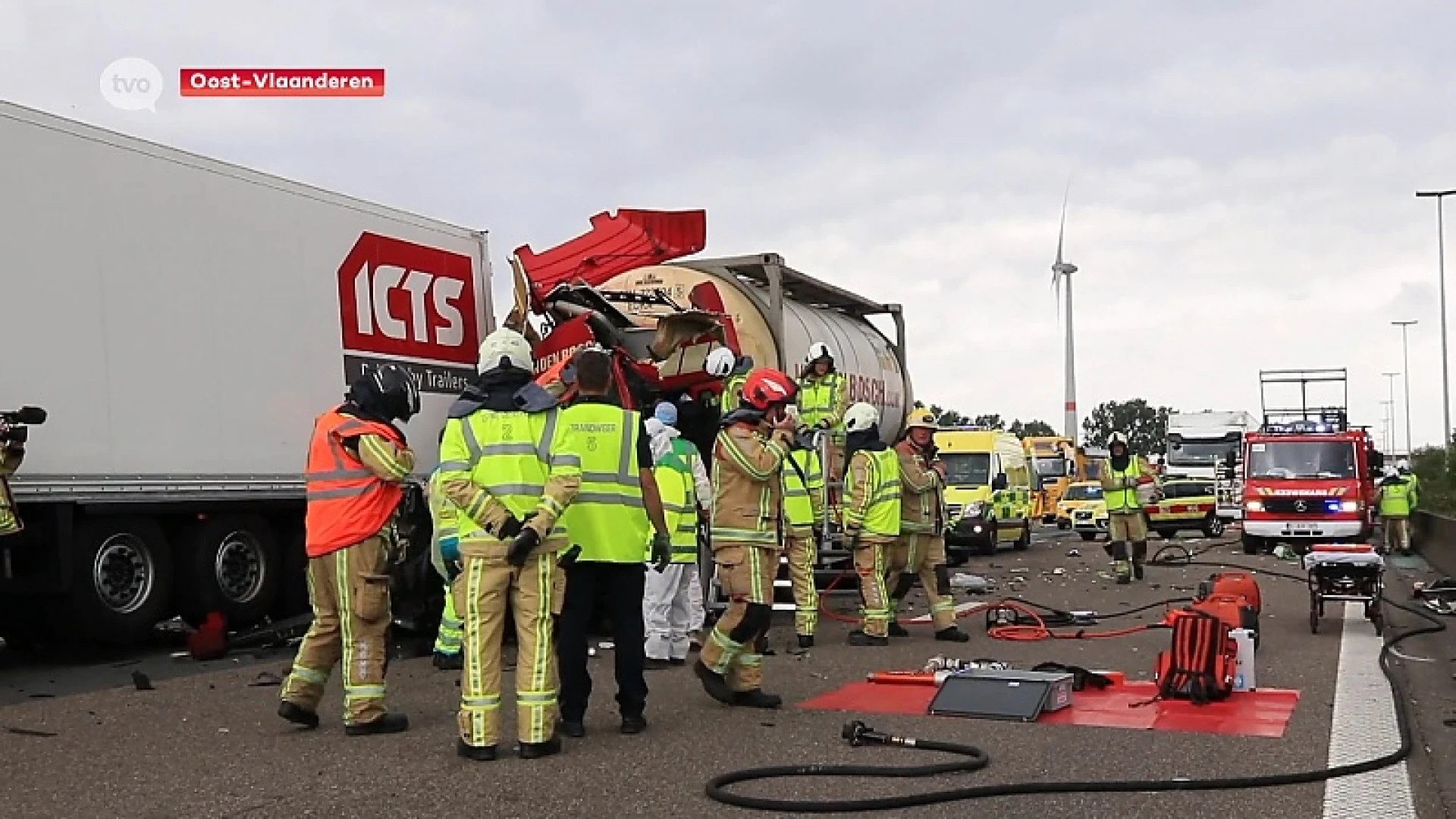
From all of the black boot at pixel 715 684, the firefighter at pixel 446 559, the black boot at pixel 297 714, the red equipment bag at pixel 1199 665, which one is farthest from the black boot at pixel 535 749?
the red equipment bag at pixel 1199 665

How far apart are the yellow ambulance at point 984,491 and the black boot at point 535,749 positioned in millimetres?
16757

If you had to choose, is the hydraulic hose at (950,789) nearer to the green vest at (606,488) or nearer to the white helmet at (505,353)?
the green vest at (606,488)

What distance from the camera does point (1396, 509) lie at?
75.6 feet

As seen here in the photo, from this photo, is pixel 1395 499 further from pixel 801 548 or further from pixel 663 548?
pixel 663 548

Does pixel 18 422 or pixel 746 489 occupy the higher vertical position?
pixel 18 422

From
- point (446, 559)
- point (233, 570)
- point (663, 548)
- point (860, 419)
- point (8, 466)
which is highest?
point (860, 419)

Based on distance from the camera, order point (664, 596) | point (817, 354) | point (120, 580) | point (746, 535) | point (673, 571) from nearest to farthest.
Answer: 1. point (746, 535)
2. point (664, 596)
3. point (673, 571)
4. point (120, 580)
5. point (817, 354)

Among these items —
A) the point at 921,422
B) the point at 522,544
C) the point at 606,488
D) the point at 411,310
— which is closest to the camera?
the point at 522,544

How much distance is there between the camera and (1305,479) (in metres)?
22.0

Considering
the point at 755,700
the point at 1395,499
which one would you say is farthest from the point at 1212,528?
the point at 755,700

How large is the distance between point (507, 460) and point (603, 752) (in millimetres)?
1367

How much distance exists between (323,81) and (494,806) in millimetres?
9603

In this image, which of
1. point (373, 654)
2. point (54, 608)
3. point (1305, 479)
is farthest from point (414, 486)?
point (1305, 479)

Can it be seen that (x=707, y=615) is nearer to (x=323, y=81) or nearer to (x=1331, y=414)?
(x=323, y=81)
